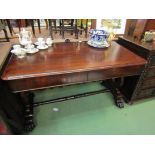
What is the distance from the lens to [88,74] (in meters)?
1.08

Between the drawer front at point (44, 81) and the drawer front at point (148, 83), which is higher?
the drawer front at point (44, 81)

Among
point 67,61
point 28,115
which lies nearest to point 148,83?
Result: point 67,61

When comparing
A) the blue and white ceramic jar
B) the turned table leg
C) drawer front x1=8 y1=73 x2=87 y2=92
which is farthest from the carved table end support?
the turned table leg

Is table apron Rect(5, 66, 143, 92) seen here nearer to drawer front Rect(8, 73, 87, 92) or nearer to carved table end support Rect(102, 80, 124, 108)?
drawer front Rect(8, 73, 87, 92)

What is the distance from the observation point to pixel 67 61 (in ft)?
3.66

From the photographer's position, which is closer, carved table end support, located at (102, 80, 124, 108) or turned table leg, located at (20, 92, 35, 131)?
turned table leg, located at (20, 92, 35, 131)

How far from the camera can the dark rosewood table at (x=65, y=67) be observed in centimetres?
96

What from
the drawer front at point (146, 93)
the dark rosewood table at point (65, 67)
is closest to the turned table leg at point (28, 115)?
the dark rosewood table at point (65, 67)

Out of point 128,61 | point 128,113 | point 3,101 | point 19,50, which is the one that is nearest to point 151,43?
point 128,61

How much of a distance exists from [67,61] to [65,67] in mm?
112

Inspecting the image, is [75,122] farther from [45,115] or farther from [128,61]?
[128,61]

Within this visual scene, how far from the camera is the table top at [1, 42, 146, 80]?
3.15ft

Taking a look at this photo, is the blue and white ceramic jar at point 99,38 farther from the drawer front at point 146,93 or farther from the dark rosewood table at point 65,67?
the drawer front at point 146,93

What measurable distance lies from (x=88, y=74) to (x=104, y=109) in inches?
27.0
